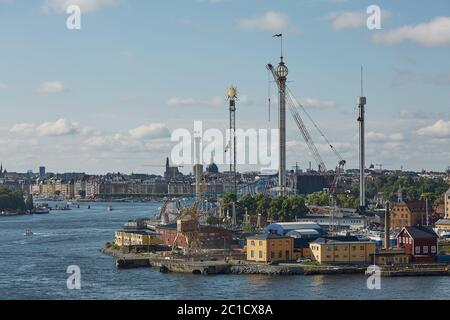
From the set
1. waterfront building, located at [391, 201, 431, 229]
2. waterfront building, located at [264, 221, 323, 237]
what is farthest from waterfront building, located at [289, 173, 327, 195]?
waterfront building, located at [264, 221, 323, 237]

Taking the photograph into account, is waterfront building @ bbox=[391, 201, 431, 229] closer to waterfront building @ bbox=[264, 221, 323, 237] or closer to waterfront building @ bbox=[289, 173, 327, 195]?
waterfront building @ bbox=[264, 221, 323, 237]

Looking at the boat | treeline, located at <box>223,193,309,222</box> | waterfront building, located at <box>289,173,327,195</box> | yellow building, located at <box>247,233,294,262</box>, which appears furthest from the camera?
waterfront building, located at <box>289,173,327,195</box>

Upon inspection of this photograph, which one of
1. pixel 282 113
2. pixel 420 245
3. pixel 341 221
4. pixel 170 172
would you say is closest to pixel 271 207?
pixel 341 221

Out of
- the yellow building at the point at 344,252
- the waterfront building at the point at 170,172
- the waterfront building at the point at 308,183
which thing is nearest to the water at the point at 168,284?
the yellow building at the point at 344,252
